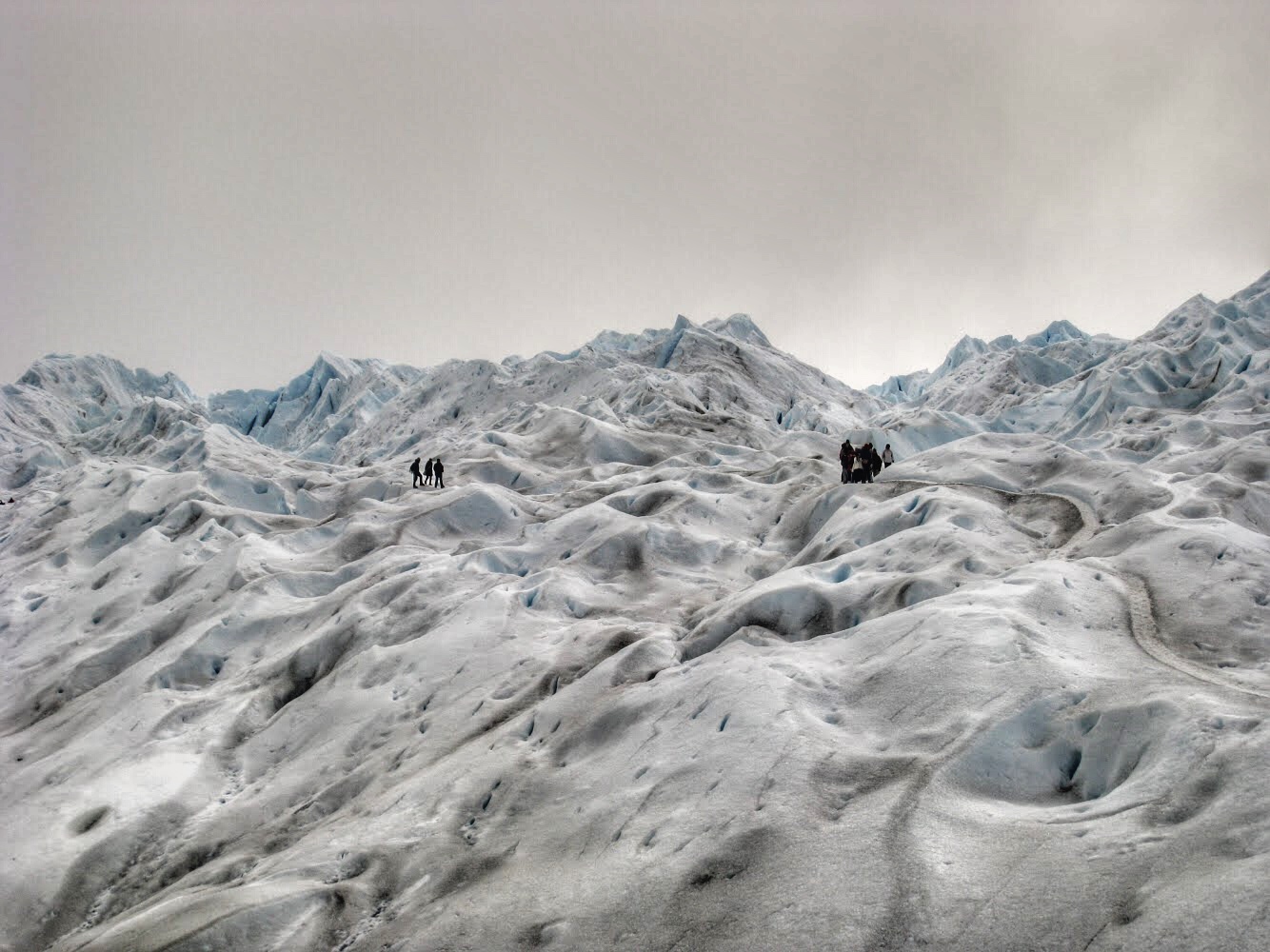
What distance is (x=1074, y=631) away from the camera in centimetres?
1032

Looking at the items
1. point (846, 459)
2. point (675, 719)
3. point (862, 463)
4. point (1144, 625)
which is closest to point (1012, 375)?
point (862, 463)

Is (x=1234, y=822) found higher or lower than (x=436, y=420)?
lower

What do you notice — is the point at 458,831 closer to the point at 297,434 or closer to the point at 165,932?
the point at 165,932

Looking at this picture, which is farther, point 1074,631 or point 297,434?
point 297,434

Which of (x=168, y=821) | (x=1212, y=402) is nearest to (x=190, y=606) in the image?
(x=168, y=821)

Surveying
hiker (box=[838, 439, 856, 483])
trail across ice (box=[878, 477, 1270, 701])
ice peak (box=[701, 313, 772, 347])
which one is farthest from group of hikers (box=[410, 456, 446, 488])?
ice peak (box=[701, 313, 772, 347])

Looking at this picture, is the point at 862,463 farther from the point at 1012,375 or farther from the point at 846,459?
the point at 1012,375

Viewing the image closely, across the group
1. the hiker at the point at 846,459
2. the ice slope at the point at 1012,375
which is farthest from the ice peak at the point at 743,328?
the hiker at the point at 846,459

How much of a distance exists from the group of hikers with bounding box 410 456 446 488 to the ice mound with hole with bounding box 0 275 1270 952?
438 centimetres

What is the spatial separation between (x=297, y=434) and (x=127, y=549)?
8164 centimetres

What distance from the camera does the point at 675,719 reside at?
10.1 meters

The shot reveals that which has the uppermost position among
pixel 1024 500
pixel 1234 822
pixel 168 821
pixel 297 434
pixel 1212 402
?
pixel 297 434

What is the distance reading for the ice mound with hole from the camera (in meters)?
6.60

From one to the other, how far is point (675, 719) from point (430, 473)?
27221 mm
